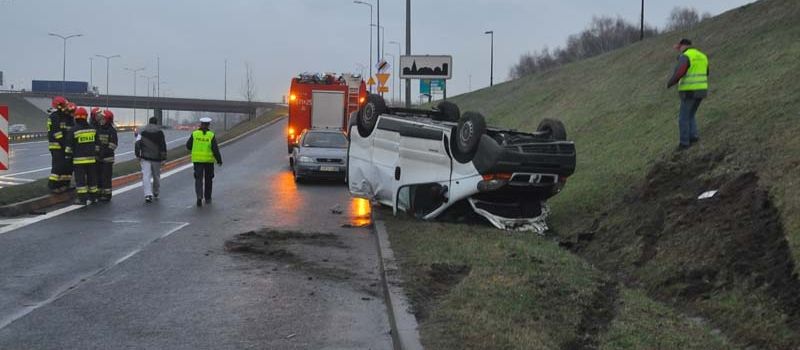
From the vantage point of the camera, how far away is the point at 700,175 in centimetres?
945

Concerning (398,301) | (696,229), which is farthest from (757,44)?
(398,301)

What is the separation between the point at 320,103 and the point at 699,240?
2176 cm

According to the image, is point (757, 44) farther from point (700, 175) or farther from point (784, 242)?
Answer: point (784, 242)

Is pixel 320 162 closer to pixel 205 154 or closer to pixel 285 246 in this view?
pixel 205 154

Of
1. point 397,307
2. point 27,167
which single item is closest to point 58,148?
point 397,307

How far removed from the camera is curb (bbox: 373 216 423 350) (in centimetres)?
549

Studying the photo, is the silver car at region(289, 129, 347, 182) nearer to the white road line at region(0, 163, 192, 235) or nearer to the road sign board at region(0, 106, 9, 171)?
the white road line at region(0, 163, 192, 235)

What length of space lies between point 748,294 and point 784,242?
2.37 feet

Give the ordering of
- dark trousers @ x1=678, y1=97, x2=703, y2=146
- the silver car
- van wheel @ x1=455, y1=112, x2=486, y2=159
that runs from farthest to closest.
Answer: the silver car, dark trousers @ x1=678, y1=97, x2=703, y2=146, van wheel @ x1=455, y1=112, x2=486, y2=159

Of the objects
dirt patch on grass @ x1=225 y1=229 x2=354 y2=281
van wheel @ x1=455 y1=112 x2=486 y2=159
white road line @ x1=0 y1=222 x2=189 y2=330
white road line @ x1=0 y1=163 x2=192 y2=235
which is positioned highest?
van wheel @ x1=455 y1=112 x2=486 y2=159

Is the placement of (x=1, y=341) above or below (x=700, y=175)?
below

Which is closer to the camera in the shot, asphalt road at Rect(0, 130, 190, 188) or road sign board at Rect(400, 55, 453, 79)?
road sign board at Rect(400, 55, 453, 79)

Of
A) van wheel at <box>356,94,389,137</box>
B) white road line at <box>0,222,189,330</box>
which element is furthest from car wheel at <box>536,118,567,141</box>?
white road line at <box>0,222,189,330</box>

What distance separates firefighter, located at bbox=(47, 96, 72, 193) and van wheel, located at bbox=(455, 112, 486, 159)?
796 cm
